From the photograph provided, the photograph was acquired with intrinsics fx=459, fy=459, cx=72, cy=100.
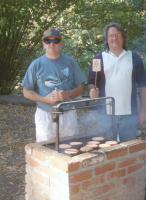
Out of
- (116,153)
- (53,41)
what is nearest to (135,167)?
(116,153)

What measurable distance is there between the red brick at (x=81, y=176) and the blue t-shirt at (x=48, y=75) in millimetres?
773

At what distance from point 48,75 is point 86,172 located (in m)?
0.97

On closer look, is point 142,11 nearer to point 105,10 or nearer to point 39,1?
point 105,10

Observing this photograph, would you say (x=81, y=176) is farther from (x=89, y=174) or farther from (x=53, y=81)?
(x=53, y=81)

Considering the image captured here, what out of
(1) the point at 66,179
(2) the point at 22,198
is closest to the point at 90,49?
(2) the point at 22,198

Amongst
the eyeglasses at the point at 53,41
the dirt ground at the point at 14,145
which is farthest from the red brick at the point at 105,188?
the eyeglasses at the point at 53,41

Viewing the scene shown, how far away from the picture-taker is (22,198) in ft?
15.4

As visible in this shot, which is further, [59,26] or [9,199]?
Answer: [59,26]

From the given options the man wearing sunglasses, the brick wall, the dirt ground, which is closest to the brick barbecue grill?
the brick wall

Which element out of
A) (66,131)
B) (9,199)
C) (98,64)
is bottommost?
(9,199)

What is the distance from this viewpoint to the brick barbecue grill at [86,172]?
3566 mm

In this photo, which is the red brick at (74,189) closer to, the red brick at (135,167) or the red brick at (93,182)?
the red brick at (93,182)

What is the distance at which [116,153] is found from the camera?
3.78 m

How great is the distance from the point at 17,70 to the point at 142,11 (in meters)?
2.83
